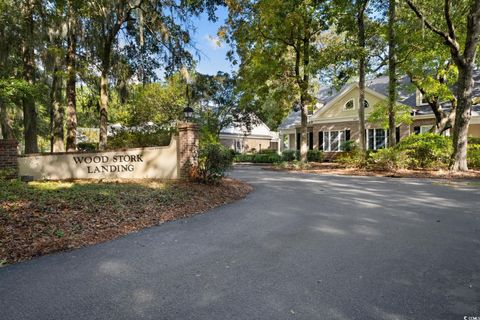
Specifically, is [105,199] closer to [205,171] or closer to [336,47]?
[205,171]

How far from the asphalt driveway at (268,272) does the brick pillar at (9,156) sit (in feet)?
21.8

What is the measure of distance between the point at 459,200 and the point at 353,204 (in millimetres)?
2696

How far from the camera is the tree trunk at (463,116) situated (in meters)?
12.7

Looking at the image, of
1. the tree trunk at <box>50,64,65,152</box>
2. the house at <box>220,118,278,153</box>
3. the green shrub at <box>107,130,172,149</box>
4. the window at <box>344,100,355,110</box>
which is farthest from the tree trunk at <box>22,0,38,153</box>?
the window at <box>344,100,355,110</box>

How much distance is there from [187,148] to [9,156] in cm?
544

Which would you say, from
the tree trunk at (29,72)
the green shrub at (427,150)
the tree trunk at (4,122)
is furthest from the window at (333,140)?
the tree trunk at (4,122)

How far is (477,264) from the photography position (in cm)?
361

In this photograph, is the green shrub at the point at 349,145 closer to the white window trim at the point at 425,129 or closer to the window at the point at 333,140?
the window at the point at 333,140

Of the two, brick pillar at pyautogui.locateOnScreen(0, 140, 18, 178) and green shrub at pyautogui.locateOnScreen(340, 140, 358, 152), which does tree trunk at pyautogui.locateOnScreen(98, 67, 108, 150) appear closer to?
brick pillar at pyautogui.locateOnScreen(0, 140, 18, 178)

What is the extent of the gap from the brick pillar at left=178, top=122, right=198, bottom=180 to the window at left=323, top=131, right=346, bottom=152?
1714cm

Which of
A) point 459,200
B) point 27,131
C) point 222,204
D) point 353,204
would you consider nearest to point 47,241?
point 222,204

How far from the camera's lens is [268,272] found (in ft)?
11.4

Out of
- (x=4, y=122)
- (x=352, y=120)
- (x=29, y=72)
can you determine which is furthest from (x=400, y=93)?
(x=4, y=122)

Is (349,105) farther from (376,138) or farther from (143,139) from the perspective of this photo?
(143,139)
